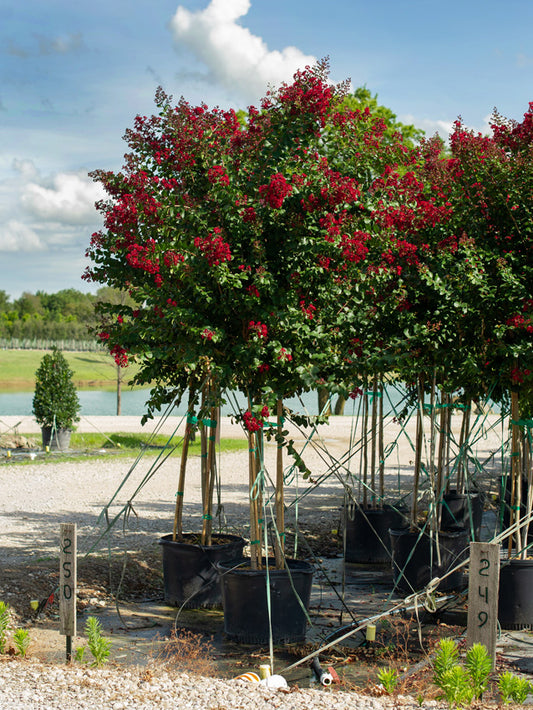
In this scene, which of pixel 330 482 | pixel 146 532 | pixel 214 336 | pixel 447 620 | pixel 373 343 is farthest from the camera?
pixel 330 482

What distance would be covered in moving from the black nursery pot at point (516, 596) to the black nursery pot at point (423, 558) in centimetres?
74

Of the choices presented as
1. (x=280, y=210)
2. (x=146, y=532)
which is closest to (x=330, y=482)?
(x=146, y=532)

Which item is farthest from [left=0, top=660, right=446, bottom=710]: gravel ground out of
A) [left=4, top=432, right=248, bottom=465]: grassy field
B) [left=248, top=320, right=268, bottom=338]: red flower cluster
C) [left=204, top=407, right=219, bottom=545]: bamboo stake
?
[left=4, top=432, right=248, bottom=465]: grassy field

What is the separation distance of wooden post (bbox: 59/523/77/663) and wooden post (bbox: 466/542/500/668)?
89.6 inches

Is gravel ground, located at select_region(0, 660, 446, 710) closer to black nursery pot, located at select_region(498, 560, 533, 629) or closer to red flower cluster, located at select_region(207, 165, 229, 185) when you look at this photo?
black nursery pot, located at select_region(498, 560, 533, 629)

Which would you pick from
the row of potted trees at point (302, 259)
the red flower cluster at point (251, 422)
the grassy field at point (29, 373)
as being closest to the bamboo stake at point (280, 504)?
the row of potted trees at point (302, 259)

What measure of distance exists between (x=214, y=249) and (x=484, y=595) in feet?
8.45

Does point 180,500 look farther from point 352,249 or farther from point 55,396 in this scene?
point 55,396

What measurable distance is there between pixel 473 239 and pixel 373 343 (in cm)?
111

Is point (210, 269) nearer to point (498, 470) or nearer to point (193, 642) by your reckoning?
point (193, 642)

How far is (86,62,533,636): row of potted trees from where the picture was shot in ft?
16.0

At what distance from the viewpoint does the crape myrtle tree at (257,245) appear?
15.8 ft

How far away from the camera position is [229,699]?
3.64 meters

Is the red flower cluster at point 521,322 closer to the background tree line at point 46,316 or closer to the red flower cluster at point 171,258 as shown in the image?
the red flower cluster at point 171,258
